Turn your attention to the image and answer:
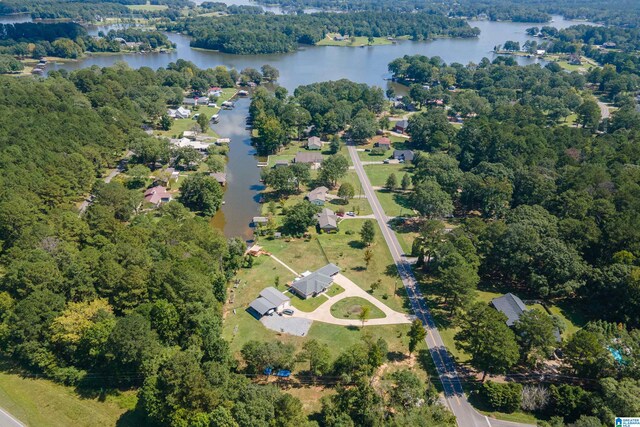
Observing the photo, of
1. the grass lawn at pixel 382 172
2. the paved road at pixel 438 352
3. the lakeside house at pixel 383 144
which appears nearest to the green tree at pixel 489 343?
the paved road at pixel 438 352

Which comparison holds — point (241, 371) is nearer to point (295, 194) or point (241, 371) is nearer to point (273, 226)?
point (273, 226)

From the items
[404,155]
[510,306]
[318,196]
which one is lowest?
[318,196]

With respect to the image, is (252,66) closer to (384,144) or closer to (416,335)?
(384,144)

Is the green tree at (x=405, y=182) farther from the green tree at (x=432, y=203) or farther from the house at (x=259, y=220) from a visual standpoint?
the house at (x=259, y=220)

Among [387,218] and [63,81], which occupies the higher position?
[63,81]

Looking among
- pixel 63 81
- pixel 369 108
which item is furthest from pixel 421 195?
pixel 63 81

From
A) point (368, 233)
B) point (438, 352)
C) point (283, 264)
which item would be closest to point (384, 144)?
point (368, 233)
